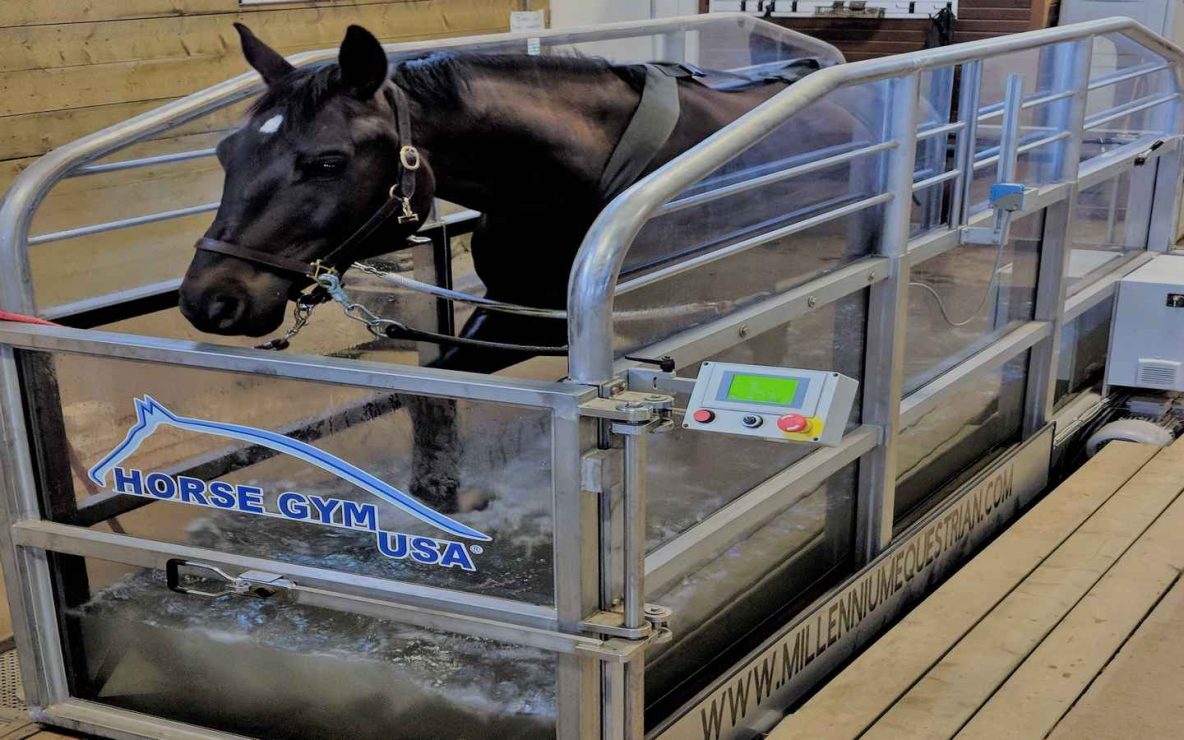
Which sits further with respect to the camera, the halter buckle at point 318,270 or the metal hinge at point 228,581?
the halter buckle at point 318,270

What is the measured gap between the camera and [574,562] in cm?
157

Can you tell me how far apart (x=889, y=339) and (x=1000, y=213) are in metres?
0.51

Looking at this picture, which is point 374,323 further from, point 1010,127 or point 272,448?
point 1010,127

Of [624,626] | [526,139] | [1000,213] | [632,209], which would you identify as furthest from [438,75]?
[1000,213]

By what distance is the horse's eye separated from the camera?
1.97m

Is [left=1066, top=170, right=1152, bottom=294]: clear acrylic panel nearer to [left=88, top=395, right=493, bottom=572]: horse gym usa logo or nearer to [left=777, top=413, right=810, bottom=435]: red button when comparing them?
[left=777, top=413, right=810, bottom=435]: red button

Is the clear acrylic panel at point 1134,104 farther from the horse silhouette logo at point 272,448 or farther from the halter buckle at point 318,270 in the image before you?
the horse silhouette logo at point 272,448

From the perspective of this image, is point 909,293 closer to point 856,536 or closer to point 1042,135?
point 856,536

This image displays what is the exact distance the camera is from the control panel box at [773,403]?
4.73 feet

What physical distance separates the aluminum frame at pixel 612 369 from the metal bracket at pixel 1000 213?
0.12 feet

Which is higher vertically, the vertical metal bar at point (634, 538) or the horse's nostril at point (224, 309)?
the horse's nostril at point (224, 309)

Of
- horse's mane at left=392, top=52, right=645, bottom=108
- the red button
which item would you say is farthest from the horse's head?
the red button

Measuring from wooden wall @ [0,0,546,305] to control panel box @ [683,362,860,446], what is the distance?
3.62m

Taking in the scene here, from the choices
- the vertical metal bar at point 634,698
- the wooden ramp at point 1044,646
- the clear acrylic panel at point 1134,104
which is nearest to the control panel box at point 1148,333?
the clear acrylic panel at point 1134,104
